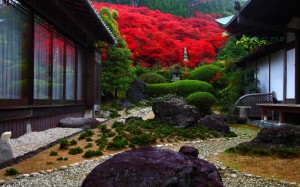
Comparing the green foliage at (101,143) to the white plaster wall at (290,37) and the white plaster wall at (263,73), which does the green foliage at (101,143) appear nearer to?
the white plaster wall at (290,37)

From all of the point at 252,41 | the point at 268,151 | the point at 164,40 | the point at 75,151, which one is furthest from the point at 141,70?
the point at 268,151

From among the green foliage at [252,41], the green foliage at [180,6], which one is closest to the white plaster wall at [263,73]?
the green foliage at [252,41]

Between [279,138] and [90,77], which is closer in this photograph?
[279,138]

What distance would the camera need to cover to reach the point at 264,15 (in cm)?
1041

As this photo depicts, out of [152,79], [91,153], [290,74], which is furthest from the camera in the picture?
[152,79]

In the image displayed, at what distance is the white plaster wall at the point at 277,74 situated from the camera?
41.4 ft

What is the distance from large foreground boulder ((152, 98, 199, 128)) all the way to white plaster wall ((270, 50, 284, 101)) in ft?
15.0

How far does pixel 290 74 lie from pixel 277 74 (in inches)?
84.3

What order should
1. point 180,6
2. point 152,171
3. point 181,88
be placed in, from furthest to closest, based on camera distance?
1. point 180,6
2. point 181,88
3. point 152,171

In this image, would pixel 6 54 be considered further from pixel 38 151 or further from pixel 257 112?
pixel 257 112

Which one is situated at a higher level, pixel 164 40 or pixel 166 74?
pixel 164 40

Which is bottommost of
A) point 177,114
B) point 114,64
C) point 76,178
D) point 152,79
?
point 76,178

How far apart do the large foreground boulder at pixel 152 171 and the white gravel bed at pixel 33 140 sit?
3.07 metres

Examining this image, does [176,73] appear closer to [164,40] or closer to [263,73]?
[164,40]
